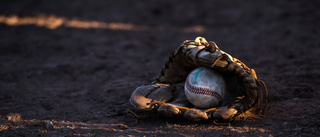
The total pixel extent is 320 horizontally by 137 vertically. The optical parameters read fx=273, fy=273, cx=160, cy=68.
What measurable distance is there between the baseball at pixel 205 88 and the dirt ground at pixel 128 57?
24cm

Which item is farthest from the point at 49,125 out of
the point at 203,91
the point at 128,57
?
the point at 128,57

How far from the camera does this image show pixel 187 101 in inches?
128

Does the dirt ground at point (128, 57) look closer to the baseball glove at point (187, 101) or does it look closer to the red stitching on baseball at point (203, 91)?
the baseball glove at point (187, 101)

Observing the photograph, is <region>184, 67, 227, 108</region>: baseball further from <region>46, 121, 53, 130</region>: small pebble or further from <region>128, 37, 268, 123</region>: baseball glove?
<region>46, 121, 53, 130</region>: small pebble

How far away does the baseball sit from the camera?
9.48 feet

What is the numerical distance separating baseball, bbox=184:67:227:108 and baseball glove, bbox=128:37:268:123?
8 cm

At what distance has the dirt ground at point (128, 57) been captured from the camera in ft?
9.42

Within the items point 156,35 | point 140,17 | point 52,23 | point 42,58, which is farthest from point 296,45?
point 52,23

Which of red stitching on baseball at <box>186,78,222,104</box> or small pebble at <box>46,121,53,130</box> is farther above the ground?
red stitching on baseball at <box>186,78,222,104</box>

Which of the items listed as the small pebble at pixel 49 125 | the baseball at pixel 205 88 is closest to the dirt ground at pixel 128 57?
the small pebble at pixel 49 125

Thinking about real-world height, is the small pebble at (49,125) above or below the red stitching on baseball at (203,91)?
below

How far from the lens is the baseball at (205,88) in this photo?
114 inches

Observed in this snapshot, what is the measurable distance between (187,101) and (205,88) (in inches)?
17.1

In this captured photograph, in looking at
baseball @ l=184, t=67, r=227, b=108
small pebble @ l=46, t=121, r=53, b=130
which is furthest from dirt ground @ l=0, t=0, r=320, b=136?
baseball @ l=184, t=67, r=227, b=108
